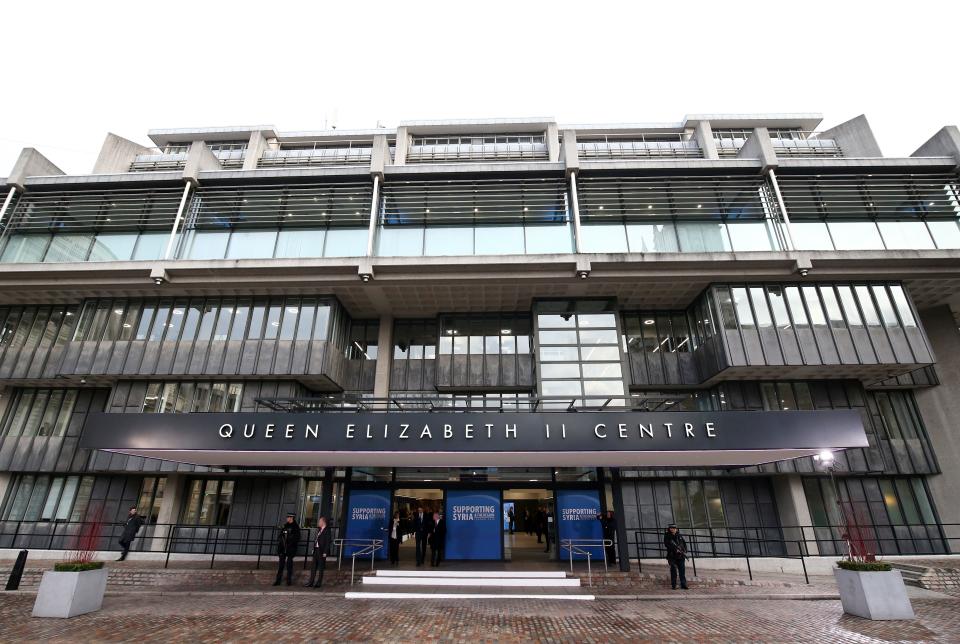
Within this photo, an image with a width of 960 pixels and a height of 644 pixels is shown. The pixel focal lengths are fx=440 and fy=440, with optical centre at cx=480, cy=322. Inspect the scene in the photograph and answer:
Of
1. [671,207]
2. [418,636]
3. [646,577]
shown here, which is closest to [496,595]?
[418,636]

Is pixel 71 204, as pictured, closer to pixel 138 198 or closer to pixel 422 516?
pixel 138 198

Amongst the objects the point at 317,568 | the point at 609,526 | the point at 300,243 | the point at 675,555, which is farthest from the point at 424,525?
the point at 300,243

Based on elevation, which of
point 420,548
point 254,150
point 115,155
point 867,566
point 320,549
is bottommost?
point 420,548

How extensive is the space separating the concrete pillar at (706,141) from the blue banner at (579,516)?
24728mm

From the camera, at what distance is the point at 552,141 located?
33375mm

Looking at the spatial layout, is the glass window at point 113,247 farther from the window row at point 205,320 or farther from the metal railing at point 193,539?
the metal railing at point 193,539

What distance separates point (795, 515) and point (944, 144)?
60.5 ft

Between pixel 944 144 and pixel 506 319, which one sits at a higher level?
pixel 944 144

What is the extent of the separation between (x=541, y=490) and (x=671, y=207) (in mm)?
13723

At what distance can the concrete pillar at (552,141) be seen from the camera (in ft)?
105

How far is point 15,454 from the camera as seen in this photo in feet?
66.1

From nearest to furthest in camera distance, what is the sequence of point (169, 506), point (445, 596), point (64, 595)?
point (64, 595)
point (445, 596)
point (169, 506)

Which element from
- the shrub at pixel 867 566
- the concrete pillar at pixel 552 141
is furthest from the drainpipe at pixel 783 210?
the concrete pillar at pixel 552 141

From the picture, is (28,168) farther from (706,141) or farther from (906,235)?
(906,235)
